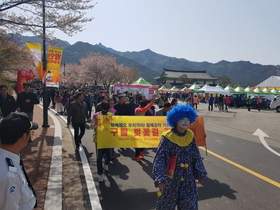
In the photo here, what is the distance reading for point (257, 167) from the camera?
19.5 feet

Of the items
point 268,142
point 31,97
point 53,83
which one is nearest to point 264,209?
point 268,142

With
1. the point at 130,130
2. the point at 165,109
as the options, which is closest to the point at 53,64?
the point at 165,109

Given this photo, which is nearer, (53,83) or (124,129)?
(124,129)

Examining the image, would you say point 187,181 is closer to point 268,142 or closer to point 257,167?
point 257,167

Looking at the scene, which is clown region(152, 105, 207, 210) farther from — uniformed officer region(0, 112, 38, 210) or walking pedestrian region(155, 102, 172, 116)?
walking pedestrian region(155, 102, 172, 116)

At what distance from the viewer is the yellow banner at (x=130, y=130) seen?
220 inches

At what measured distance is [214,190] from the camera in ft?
14.9

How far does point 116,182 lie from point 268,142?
23.5 feet

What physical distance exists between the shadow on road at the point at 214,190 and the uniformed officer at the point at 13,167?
3324 mm

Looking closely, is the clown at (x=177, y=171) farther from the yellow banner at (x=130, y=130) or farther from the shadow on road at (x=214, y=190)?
the yellow banner at (x=130, y=130)

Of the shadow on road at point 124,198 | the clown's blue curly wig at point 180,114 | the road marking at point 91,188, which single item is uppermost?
the clown's blue curly wig at point 180,114

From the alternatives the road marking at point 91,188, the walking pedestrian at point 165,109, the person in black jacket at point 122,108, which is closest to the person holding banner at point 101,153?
the road marking at point 91,188

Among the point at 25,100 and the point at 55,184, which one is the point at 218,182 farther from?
the point at 25,100

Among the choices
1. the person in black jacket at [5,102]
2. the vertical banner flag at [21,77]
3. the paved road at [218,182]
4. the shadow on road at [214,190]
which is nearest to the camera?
the paved road at [218,182]
